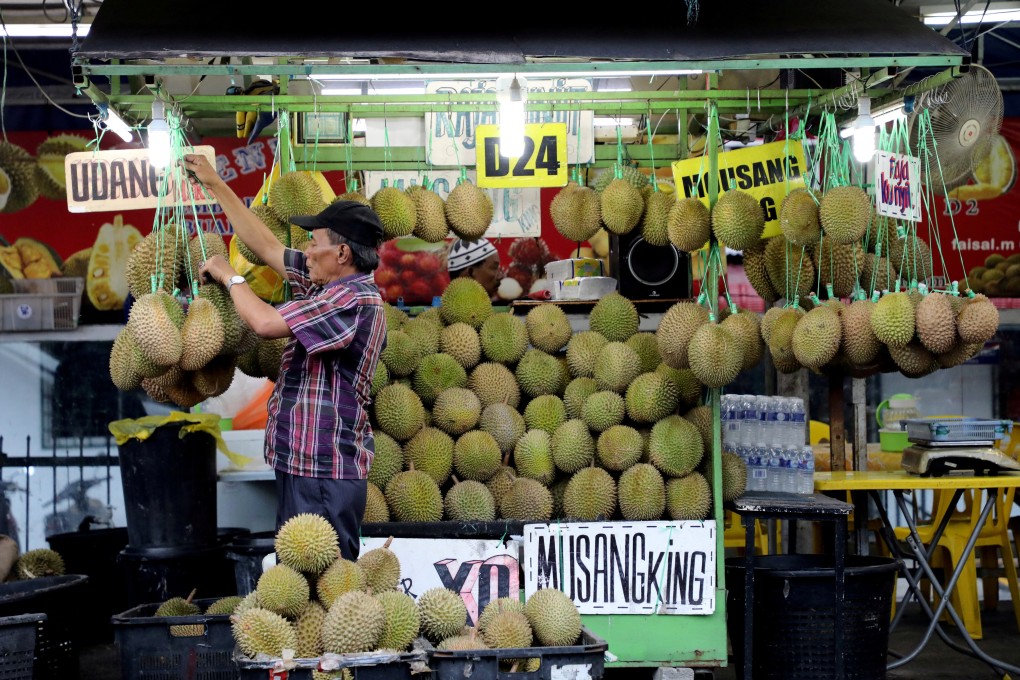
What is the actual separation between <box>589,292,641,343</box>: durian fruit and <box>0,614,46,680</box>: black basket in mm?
2709

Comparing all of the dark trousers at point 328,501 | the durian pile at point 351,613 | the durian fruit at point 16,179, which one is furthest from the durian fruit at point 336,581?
the durian fruit at point 16,179

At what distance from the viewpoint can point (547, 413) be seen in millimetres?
5062

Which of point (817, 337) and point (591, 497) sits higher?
point (817, 337)

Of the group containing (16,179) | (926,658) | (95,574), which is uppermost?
(16,179)

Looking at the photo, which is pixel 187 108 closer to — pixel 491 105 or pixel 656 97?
pixel 491 105

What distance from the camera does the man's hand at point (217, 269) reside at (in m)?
3.78

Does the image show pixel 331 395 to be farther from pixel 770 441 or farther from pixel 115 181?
pixel 770 441

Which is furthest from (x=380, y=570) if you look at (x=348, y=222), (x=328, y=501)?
(x=348, y=222)

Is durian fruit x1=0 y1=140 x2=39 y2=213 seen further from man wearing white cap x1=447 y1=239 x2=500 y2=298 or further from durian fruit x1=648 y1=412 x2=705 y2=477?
durian fruit x1=648 y1=412 x2=705 y2=477

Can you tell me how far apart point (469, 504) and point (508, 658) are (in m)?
1.76

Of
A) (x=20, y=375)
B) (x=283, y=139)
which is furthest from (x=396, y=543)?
(x=20, y=375)

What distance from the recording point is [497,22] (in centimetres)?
400

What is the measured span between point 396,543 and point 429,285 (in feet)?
9.77

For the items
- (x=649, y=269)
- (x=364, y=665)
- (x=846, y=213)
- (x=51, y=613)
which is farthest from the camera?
(x=649, y=269)
